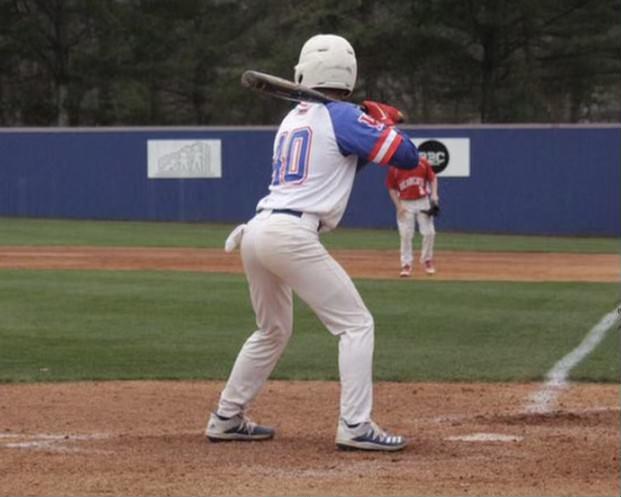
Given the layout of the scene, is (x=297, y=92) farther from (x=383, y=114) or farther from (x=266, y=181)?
(x=266, y=181)

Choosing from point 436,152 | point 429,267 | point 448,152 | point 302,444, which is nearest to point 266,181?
point 436,152

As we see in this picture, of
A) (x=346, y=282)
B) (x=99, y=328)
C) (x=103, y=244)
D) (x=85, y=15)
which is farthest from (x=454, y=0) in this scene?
(x=346, y=282)

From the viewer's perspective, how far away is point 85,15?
4925cm

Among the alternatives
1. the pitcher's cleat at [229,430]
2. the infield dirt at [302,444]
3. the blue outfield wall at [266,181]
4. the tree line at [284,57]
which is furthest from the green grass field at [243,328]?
the tree line at [284,57]

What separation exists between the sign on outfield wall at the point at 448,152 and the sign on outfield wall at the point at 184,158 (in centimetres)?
486

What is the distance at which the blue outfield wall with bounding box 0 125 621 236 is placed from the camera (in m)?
32.7

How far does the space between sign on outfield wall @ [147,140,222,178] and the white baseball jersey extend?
89.7 feet

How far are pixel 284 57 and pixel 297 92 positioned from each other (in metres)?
37.8

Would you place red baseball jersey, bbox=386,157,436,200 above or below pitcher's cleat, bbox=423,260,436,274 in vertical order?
above

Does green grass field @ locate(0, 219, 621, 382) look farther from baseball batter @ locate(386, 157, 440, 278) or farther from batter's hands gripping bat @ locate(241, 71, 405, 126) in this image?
batter's hands gripping bat @ locate(241, 71, 405, 126)

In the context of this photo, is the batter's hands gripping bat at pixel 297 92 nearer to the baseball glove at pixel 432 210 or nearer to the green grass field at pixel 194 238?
the baseball glove at pixel 432 210

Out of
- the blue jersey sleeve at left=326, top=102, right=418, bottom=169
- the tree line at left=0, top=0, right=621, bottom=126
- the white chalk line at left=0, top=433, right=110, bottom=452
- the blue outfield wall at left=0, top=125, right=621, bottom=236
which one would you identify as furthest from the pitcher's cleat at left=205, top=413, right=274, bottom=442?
the tree line at left=0, top=0, right=621, bottom=126

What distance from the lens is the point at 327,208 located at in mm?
7203

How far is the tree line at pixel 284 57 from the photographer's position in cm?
4500
